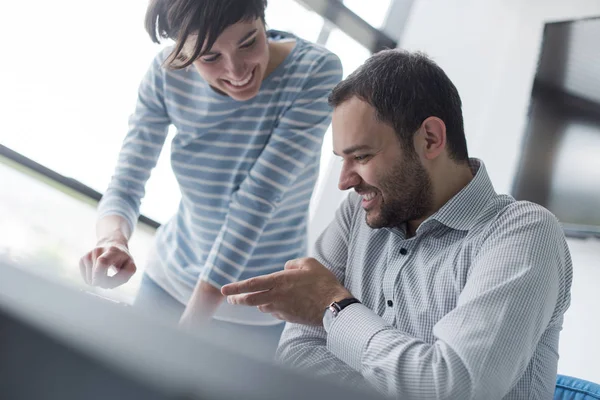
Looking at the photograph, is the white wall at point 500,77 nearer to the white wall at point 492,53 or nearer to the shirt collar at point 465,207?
the white wall at point 492,53

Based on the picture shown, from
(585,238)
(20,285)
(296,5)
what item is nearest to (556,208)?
(585,238)

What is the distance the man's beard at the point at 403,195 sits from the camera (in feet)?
3.87

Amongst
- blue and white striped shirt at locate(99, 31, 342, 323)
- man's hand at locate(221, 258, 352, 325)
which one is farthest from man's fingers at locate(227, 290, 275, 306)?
blue and white striped shirt at locate(99, 31, 342, 323)

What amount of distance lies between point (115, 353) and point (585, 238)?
8.24 ft

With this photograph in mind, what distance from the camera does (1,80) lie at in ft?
7.20

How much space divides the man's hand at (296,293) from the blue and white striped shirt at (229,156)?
0.28 m

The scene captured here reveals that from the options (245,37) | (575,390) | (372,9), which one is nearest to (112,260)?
(245,37)

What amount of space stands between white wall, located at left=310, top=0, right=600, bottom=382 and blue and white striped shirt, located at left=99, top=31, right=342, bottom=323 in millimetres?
1399

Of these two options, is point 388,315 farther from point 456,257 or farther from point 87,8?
point 87,8

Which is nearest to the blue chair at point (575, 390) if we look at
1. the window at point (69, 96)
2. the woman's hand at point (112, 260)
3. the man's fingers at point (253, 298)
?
the man's fingers at point (253, 298)

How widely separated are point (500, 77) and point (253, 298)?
2.46 m

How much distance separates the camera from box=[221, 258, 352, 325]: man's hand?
0.98 metres

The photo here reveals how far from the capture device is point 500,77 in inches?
121

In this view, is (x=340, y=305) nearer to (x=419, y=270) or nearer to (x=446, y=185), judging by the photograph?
(x=419, y=270)
